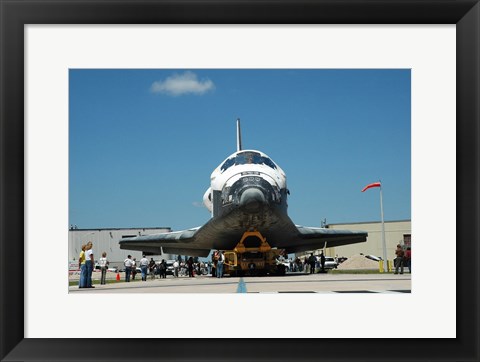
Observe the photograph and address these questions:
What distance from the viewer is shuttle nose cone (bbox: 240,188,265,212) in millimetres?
15805

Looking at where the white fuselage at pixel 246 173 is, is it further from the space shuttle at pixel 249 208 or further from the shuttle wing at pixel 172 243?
the shuttle wing at pixel 172 243

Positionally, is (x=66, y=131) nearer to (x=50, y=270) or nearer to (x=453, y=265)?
(x=50, y=270)

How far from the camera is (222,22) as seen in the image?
18.4 feet

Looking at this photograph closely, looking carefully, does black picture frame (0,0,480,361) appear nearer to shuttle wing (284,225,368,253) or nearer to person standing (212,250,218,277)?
person standing (212,250,218,277)

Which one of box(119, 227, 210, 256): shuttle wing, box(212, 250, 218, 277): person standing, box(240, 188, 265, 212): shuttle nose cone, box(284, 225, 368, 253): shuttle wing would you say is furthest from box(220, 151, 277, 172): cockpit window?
box(119, 227, 210, 256): shuttle wing

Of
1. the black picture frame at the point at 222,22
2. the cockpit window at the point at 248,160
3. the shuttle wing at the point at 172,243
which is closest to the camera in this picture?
the black picture frame at the point at 222,22

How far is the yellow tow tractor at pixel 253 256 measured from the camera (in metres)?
17.3

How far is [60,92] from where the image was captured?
20.4 ft

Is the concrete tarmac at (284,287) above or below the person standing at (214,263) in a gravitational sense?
above

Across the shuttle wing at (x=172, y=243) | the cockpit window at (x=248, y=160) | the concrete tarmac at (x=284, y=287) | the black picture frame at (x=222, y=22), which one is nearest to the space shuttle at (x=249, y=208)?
the cockpit window at (x=248, y=160)

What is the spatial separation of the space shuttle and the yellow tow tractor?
14cm

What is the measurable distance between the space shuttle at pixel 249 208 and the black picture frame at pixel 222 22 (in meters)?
10.3

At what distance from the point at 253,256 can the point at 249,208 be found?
6.70 ft

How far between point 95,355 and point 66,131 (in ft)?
7.61
